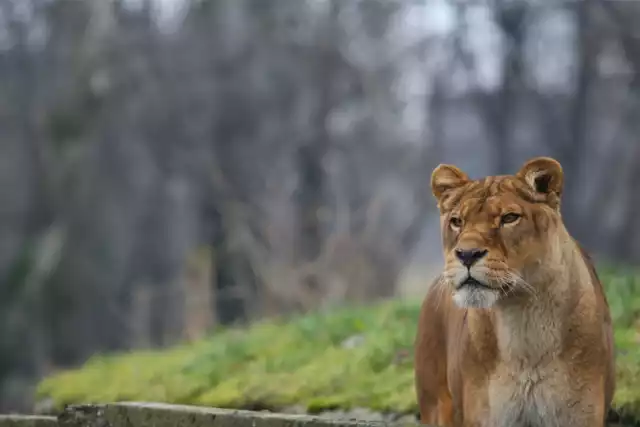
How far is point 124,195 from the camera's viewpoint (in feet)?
38.1

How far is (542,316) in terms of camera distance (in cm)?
278

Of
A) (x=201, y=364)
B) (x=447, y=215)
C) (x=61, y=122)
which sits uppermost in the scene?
(x=61, y=122)

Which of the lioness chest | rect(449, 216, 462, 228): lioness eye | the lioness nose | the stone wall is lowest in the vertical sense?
the stone wall

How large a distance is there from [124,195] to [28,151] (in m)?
1.13

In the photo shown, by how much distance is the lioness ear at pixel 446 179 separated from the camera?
2928mm

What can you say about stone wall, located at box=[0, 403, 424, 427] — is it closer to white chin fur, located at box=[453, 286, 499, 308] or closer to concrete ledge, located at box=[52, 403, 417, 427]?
concrete ledge, located at box=[52, 403, 417, 427]

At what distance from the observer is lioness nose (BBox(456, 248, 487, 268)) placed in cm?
263

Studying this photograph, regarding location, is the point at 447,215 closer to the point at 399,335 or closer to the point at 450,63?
the point at 399,335

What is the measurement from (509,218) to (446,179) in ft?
0.95

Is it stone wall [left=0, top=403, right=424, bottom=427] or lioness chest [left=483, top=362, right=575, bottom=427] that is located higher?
lioness chest [left=483, top=362, right=575, bottom=427]

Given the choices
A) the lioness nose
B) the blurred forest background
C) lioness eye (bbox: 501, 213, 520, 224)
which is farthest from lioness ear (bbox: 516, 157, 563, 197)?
the blurred forest background

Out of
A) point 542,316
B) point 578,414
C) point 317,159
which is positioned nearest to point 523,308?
point 542,316

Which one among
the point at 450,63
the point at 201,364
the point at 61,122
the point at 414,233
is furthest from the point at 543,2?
the point at 201,364

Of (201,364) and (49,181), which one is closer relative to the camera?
(201,364)
